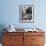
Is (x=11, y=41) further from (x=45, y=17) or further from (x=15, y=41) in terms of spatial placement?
(x=45, y=17)

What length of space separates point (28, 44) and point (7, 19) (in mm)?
1086

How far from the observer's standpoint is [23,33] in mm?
3660

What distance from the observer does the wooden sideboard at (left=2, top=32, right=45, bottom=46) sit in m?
3.65

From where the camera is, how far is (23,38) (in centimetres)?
367

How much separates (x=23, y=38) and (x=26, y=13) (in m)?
0.88

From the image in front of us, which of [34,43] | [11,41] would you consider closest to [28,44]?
[34,43]

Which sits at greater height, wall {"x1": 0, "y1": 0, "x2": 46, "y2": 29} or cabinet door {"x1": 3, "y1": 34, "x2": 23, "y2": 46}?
wall {"x1": 0, "y1": 0, "x2": 46, "y2": 29}

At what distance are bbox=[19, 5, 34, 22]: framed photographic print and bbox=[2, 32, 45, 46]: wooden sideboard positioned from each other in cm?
63

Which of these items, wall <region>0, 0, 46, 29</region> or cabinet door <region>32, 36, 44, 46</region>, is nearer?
cabinet door <region>32, 36, 44, 46</region>

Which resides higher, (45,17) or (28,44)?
(45,17)

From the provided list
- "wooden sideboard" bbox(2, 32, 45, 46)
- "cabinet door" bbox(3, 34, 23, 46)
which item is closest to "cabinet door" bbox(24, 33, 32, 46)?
"wooden sideboard" bbox(2, 32, 45, 46)

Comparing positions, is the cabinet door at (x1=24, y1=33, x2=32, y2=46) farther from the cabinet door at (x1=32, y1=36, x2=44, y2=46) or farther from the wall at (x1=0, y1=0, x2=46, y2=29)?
the wall at (x1=0, y1=0, x2=46, y2=29)

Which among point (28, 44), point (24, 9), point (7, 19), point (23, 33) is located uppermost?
point (24, 9)

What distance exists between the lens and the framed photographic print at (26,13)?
4.10m
